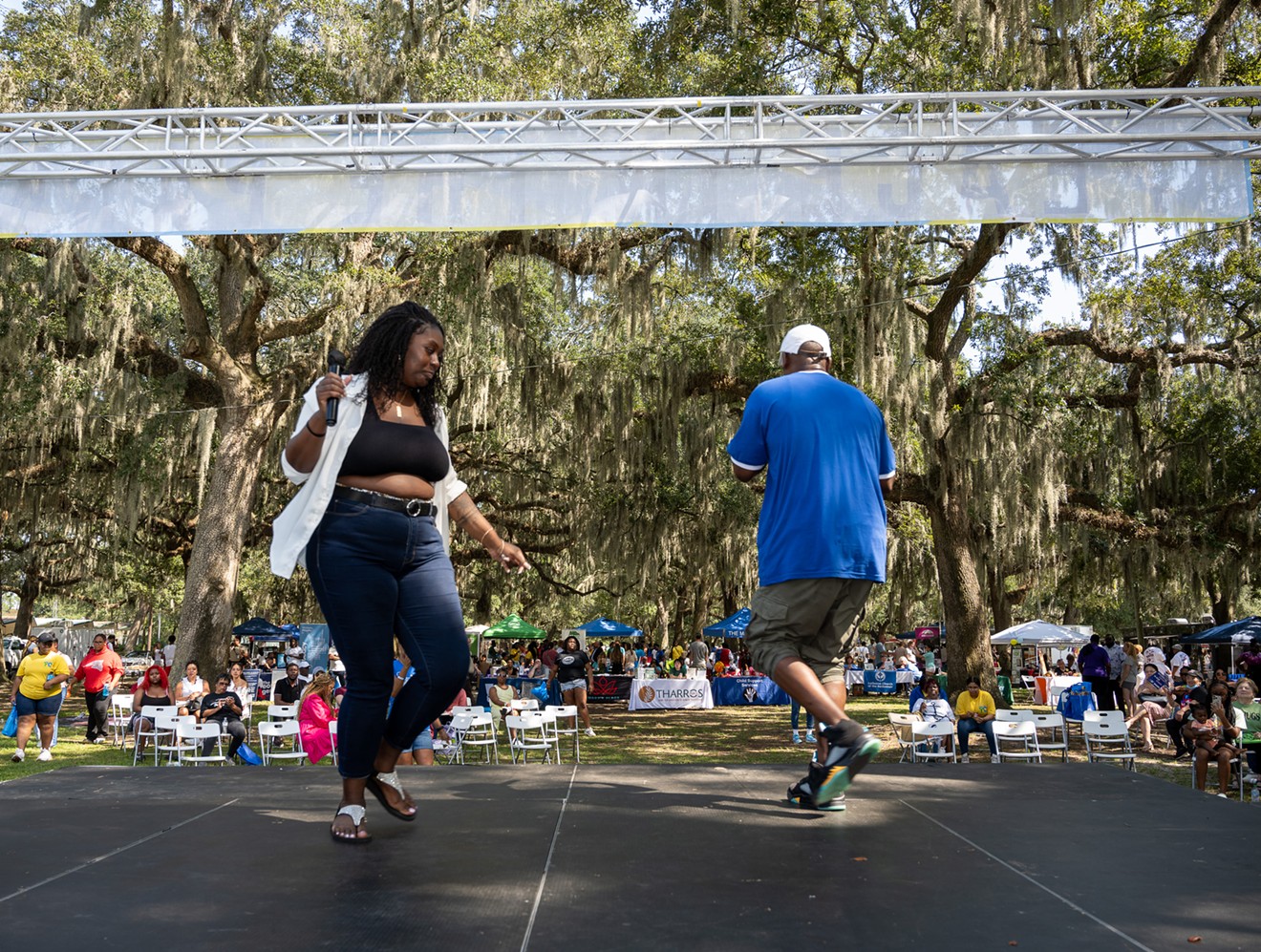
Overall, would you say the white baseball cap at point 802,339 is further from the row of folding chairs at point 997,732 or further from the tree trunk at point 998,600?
the tree trunk at point 998,600

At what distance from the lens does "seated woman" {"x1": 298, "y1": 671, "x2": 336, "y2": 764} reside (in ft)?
27.0

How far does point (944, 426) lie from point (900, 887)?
40.7 feet

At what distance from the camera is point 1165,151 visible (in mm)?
7219

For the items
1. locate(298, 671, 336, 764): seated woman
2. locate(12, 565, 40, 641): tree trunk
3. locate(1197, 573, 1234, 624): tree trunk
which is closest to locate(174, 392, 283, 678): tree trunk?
locate(298, 671, 336, 764): seated woman

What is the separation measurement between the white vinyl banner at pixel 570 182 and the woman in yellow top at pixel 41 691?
3.57 meters

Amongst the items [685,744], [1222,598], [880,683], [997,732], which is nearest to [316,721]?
[997,732]

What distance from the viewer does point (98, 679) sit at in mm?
11352

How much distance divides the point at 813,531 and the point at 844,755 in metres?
0.54

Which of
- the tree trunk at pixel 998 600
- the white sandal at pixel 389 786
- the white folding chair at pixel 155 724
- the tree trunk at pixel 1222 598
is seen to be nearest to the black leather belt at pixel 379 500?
the white sandal at pixel 389 786

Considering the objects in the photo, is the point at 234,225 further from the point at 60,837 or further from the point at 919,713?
the point at 919,713

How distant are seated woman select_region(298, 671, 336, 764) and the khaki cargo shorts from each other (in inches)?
242

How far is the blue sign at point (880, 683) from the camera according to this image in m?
22.6

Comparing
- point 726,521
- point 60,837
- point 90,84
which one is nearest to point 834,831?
point 60,837

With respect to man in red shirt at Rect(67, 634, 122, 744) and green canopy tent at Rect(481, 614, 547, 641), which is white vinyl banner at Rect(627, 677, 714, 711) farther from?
man in red shirt at Rect(67, 634, 122, 744)
